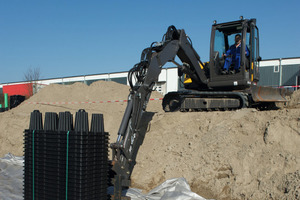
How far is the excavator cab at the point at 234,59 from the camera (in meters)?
8.52

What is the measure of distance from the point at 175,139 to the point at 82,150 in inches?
136

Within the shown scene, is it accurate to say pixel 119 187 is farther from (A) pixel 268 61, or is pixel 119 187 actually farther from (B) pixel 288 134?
(A) pixel 268 61

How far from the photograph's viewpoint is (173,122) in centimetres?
830

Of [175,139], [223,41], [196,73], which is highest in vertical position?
[223,41]

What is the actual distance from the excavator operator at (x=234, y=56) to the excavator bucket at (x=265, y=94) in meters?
0.78

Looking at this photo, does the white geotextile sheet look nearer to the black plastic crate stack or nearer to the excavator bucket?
the black plastic crate stack

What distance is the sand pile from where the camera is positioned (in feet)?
18.9

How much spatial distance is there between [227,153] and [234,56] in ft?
11.3

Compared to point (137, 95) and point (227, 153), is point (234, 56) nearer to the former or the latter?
point (227, 153)

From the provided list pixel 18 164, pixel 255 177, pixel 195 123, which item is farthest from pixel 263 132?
pixel 18 164

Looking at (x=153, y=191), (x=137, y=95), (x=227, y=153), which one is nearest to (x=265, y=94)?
(x=227, y=153)

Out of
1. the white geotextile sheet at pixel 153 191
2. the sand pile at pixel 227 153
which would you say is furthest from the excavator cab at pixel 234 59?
the white geotextile sheet at pixel 153 191

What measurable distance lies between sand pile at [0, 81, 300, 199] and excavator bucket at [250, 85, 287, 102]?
1.27 m

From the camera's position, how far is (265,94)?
9.06 m
